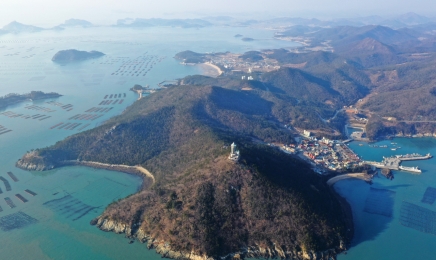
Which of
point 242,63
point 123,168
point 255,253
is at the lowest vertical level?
point 255,253

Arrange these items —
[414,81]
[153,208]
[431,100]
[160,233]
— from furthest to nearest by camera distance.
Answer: [414,81], [431,100], [153,208], [160,233]

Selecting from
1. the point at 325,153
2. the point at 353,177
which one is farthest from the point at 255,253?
the point at 325,153

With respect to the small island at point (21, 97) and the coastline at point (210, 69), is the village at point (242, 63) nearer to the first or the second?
the coastline at point (210, 69)

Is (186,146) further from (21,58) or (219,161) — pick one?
(21,58)

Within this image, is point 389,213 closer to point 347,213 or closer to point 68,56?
point 347,213

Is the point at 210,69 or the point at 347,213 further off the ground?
the point at 210,69

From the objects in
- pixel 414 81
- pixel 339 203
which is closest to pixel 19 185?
pixel 339 203

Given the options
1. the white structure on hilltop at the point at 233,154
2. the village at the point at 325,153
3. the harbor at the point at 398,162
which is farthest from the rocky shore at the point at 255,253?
the harbor at the point at 398,162
